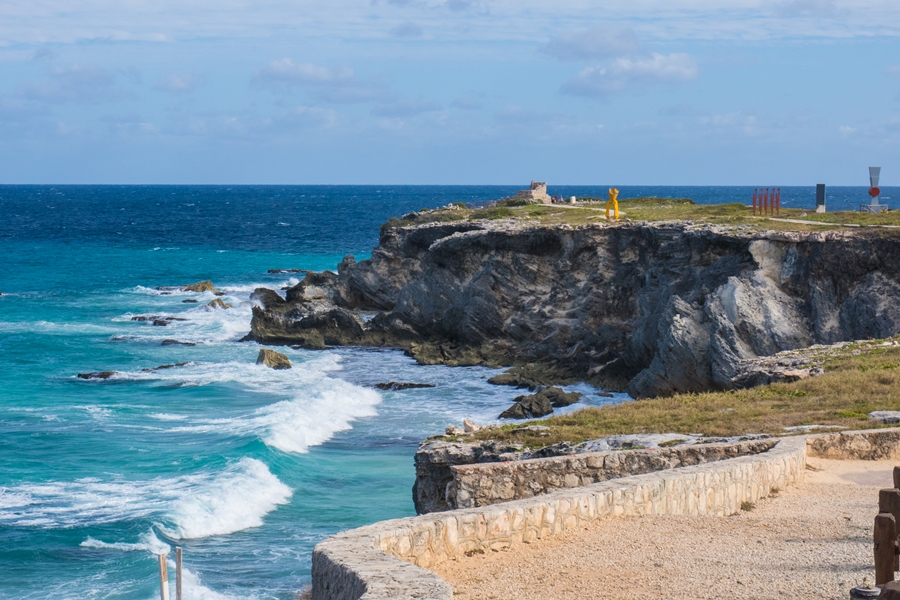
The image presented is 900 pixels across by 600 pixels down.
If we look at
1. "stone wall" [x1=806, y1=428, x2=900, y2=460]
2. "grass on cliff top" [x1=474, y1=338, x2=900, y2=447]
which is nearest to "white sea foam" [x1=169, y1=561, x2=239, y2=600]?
"grass on cliff top" [x1=474, y1=338, x2=900, y2=447]

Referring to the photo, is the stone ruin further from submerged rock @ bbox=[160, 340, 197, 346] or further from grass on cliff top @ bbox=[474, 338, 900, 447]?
grass on cliff top @ bbox=[474, 338, 900, 447]

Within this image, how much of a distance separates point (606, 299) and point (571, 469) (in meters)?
26.1

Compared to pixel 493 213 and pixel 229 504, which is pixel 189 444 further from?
pixel 493 213

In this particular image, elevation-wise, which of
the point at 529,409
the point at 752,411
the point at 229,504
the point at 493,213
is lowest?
the point at 229,504

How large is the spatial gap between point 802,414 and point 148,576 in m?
12.7

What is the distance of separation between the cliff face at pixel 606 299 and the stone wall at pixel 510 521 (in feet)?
40.0

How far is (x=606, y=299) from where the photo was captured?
135 feet

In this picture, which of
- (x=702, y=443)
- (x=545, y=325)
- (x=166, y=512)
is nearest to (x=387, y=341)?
(x=545, y=325)

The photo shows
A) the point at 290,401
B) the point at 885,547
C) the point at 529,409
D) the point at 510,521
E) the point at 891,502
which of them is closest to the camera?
the point at 885,547

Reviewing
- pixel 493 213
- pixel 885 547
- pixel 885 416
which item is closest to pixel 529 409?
pixel 885 416

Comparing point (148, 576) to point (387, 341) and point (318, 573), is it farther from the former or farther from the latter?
point (387, 341)

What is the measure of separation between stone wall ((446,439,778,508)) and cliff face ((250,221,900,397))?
1053 cm

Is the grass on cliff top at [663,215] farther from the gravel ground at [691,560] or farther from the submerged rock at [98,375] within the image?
the gravel ground at [691,560]

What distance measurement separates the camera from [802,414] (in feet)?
60.6
